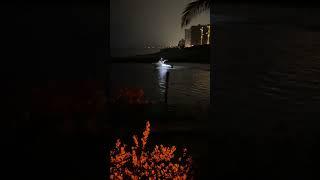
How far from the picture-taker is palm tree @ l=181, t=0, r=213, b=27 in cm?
275

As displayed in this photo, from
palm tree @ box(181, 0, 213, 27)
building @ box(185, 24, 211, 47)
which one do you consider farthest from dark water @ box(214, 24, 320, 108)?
building @ box(185, 24, 211, 47)

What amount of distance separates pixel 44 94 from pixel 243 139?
1584mm

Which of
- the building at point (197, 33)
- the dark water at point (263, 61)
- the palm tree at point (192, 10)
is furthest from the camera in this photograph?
the building at point (197, 33)

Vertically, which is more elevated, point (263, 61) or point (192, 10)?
point (192, 10)

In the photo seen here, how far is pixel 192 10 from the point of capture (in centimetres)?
283

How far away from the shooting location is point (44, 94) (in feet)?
6.79

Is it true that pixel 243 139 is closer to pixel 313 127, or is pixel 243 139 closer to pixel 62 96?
pixel 313 127

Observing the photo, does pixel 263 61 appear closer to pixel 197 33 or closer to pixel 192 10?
pixel 192 10

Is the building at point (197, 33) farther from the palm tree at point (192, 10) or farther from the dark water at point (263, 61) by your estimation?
the dark water at point (263, 61)

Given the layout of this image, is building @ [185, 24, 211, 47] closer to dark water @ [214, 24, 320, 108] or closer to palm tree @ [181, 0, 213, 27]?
palm tree @ [181, 0, 213, 27]

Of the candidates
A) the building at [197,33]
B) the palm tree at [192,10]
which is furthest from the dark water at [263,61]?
the building at [197,33]

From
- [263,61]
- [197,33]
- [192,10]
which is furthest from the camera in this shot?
[197,33]

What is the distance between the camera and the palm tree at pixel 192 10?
275 cm

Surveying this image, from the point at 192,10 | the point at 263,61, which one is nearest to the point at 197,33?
the point at 192,10
